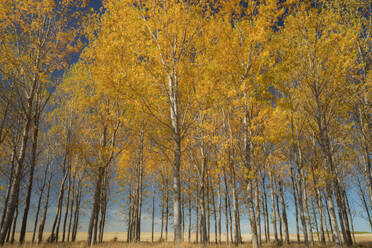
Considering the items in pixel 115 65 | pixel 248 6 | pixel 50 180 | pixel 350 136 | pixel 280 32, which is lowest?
pixel 50 180

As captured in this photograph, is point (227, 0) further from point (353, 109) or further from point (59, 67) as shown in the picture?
point (353, 109)

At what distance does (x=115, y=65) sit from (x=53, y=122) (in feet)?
31.8

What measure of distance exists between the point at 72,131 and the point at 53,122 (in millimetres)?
2412

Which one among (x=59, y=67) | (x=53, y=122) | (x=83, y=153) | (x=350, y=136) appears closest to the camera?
(x=59, y=67)

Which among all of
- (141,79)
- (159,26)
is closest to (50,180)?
(141,79)

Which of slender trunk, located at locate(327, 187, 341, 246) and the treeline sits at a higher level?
the treeline

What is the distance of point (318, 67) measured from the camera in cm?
1027

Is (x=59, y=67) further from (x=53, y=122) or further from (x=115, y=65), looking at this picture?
(x=53, y=122)

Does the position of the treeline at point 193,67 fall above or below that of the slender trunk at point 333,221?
above

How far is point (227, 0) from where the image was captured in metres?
10.4

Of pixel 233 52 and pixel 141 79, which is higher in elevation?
pixel 233 52

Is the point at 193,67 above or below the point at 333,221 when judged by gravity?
above

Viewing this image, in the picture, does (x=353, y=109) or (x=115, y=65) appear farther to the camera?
(x=353, y=109)

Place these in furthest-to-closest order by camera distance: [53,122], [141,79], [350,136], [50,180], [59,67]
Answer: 1. [50,180]
2. [53,122]
3. [350,136]
4. [59,67]
5. [141,79]
